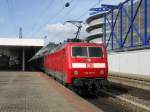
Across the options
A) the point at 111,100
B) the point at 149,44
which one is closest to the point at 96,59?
the point at 111,100

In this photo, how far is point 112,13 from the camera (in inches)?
1457

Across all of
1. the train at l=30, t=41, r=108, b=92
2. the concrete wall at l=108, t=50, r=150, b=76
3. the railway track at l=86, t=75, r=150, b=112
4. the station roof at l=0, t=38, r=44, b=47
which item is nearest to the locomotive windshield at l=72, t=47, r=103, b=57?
the train at l=30, t=41, r=108, b=92

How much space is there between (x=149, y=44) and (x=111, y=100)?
11.6 metres

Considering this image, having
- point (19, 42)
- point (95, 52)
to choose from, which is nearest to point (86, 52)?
point (95, 52)

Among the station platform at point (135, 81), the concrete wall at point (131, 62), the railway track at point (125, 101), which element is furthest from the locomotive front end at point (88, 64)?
the concrete wall at point (131, 62)

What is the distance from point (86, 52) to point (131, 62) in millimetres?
10580

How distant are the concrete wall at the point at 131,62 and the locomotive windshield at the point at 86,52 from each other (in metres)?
7.44

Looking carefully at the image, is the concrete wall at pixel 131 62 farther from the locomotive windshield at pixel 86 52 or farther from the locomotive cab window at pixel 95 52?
the locomotive windshield at pixel 86 52

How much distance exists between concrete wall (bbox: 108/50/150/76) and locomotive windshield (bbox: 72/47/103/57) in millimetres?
7442

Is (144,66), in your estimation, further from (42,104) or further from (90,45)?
(42,104)

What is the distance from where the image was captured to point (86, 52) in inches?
704

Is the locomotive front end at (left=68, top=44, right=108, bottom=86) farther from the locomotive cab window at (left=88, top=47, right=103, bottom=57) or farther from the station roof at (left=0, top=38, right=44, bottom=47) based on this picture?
the station roof at (left=0, top=38, right=44, bottom=47)

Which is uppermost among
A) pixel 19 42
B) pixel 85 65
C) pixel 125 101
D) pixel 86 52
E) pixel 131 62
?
pixel 19 42

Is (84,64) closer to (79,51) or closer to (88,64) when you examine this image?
(88,64)
